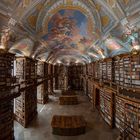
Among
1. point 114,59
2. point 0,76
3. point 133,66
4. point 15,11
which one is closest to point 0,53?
point 0,76

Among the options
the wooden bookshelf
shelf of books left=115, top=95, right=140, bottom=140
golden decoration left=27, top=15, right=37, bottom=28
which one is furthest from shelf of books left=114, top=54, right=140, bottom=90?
the wooden bookshelf

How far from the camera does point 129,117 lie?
962 centimetres

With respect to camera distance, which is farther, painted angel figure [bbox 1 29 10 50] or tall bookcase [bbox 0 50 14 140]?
painted angel figure [bbox 1 29 10 50]

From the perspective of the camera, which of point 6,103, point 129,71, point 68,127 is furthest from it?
point 68,127

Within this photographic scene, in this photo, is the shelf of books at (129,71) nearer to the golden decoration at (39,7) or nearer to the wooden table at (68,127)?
the wooden table at (68,127)

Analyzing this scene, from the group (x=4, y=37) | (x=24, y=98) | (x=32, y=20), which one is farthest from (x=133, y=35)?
(x=24, y=98)

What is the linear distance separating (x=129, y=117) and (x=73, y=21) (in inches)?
313

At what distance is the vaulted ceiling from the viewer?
840cm

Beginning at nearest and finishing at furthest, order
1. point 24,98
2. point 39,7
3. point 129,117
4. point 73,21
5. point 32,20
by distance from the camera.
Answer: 1. point 129,117
2. point 39,7
3. point 32,20
4. point 73,21
5. point 24,98

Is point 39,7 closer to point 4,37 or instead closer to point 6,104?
point 4,37

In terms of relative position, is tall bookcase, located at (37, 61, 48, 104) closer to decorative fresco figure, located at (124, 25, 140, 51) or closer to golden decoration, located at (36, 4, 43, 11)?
golden decoration, located at (36, 4, 43, 11)

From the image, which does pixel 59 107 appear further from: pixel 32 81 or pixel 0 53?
pixel 0 53

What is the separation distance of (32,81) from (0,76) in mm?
4602

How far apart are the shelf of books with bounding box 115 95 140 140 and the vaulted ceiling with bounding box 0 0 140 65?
3594 millimetres
